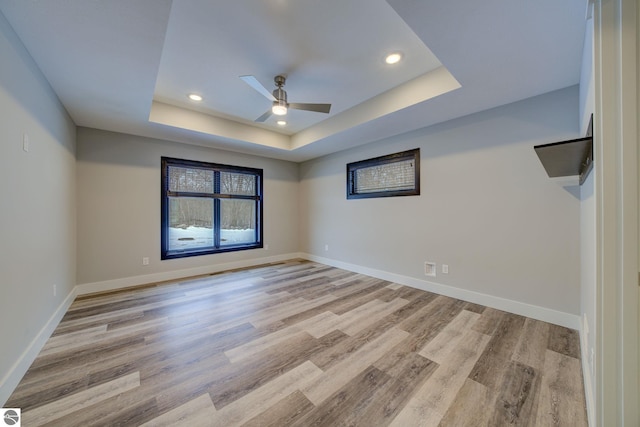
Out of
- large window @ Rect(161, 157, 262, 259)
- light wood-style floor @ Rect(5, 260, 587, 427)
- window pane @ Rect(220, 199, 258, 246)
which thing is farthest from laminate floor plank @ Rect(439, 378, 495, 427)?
window pane @ Rect(220, 199, 258, 246)

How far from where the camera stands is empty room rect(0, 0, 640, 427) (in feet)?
4.56

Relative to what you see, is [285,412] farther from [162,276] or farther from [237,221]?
[237,221]

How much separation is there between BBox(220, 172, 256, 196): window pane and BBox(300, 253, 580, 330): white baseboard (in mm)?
2864

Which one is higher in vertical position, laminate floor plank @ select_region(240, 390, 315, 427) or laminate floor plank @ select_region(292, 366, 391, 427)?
laminate floor plank @ select_region(240, 390, 315, 427)

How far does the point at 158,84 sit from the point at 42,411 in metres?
3.03

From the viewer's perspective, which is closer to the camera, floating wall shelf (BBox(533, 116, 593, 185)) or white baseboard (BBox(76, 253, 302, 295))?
floating wall shelf (BBox(533, 116, 593, 185))

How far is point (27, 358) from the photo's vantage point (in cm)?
178

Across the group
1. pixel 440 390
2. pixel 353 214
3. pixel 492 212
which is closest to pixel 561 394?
pixel 440 390

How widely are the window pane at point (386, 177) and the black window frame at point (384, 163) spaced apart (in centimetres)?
5

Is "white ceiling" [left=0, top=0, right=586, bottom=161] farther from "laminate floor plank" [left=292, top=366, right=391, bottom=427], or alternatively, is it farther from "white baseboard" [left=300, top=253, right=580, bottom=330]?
"laminate floor plank" [left=292, top=366, right=391, bottom=427]

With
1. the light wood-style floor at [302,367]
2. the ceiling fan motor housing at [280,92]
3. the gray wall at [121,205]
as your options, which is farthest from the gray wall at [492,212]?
the gray wall at [121,205]

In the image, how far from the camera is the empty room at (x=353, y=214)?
1391 mm

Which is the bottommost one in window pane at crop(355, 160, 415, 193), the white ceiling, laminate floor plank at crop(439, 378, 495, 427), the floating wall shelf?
laminate floor plank at crop(439, 378, 495, 427)

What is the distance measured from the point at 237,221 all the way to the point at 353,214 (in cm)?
243
